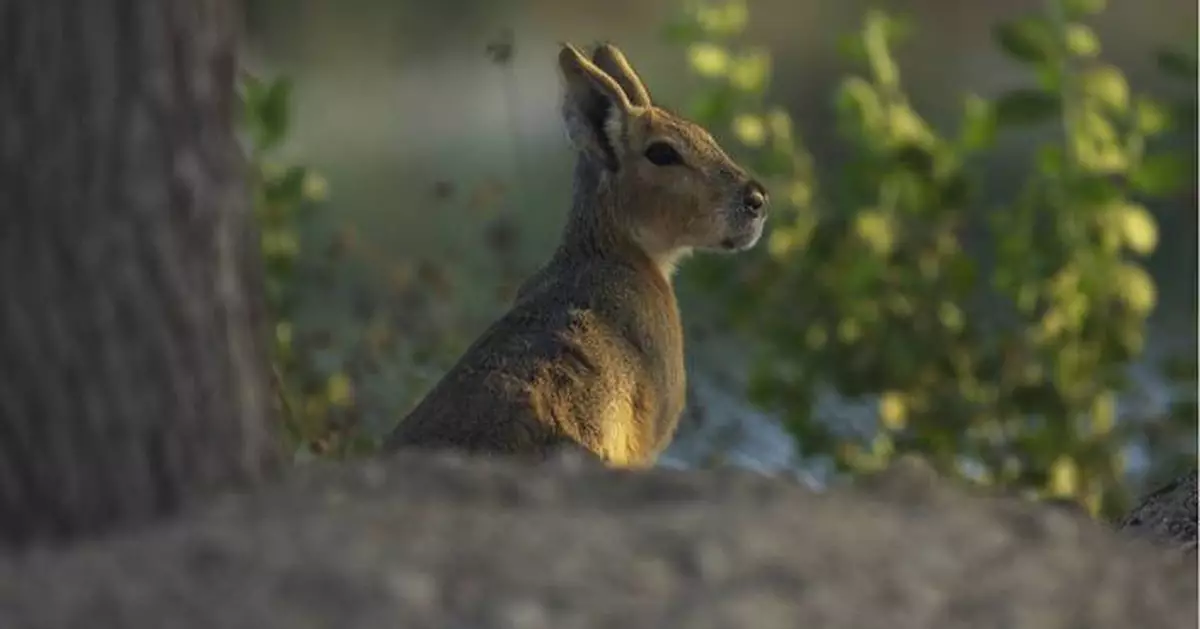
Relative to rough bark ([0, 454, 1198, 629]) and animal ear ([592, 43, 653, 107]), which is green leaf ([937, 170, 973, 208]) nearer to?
animal ear ([592, 43, 653, 107])

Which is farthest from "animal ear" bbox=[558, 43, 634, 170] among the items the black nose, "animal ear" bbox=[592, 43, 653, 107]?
the black nose

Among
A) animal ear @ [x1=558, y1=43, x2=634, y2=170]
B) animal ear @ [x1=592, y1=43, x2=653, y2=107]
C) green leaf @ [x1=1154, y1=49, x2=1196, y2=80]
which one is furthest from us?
green leaf @ [x1=1154, y1=49, x2=1196, y2=80]

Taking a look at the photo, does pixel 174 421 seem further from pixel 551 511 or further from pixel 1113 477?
pixel 1113 477

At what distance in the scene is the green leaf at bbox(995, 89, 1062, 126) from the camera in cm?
766

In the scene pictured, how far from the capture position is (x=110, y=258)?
3598 millimetres

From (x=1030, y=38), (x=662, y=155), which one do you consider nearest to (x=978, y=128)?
(x=1030, y=38)

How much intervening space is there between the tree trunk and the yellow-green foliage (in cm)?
443

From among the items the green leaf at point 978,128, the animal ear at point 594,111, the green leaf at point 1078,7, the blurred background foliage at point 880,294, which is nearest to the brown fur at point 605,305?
the animal ear at point 594,111

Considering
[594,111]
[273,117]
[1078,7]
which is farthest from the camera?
[1078,7]

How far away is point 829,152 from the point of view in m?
12.1

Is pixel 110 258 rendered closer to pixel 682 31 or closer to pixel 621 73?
pixel 621 73

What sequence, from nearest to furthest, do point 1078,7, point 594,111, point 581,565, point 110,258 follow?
point 581,565 → point 110,258 → point 594,111 → point 1078,7

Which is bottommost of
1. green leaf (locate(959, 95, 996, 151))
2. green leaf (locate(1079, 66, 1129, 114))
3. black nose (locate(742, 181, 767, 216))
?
black nose (locate(742, 181, 767, 216))

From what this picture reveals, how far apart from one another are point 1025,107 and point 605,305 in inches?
90.5
